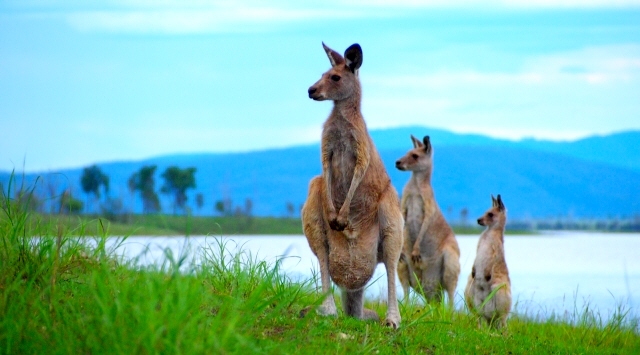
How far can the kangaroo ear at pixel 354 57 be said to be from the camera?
8.05 meters

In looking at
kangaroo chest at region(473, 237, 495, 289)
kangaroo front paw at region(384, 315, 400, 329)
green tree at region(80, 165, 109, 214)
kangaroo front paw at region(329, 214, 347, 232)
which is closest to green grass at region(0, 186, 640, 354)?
kangaroo front paw at region(384, 315, 400, 329)

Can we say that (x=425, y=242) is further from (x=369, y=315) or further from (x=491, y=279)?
(x=369, y=315)

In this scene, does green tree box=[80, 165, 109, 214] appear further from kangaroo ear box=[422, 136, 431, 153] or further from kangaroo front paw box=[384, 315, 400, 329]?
kangaroo front paw box=[384, 315, 400, 329]

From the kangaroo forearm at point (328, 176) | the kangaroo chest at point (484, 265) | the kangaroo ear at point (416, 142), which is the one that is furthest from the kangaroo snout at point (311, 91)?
the kangaroo ear at point (416, 142)

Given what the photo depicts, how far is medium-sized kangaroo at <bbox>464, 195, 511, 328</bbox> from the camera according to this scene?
11.0m

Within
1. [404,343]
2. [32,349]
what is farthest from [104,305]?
[404,343]

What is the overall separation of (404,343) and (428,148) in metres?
6.48

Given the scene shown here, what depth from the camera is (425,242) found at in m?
13.3

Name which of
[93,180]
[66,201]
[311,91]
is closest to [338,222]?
[311,91]

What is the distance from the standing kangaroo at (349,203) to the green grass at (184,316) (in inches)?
15.2

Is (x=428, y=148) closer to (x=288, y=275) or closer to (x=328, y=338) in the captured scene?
(x=288, y=275)

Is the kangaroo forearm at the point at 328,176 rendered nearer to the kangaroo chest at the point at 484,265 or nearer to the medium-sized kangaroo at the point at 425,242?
the kangaroo chest at the point at 484,265

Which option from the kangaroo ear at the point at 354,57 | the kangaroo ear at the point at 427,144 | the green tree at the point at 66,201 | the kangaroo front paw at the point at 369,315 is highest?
the kangaroo ear at the point at 354,57

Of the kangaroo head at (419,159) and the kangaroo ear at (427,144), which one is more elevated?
the kangaroo ear at (427,144)
